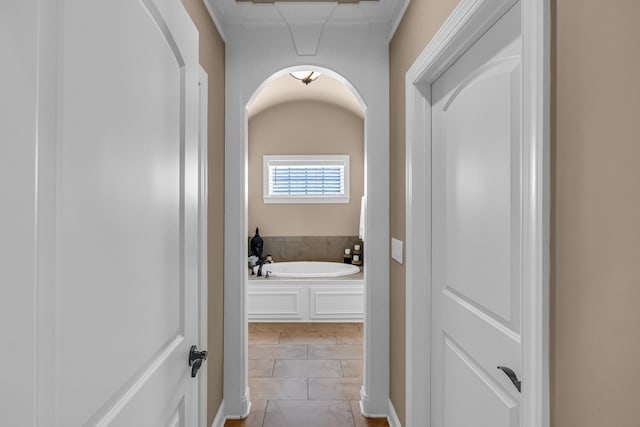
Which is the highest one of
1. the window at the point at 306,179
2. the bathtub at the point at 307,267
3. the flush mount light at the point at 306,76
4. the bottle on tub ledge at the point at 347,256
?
the flush mount light at the point at 306,76

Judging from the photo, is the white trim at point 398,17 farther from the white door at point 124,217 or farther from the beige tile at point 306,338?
the beige tile at point 306,338

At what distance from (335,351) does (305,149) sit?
2.85 metres

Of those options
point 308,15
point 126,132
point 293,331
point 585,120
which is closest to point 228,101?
point 308,15

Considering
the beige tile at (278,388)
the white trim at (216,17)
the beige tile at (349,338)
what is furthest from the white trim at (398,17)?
the beige tile at (349,338)

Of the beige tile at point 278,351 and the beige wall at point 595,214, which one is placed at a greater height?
the beige wall at point 595,214

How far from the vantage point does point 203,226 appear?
6.60ft

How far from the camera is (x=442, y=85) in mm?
1739

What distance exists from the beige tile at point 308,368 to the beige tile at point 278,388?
0.35 feet

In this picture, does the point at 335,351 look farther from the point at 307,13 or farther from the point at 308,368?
the point at 307,13

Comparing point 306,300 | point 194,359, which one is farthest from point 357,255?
point 194,359

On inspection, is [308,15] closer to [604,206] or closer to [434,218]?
[434,218]

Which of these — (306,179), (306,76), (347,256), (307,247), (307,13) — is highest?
(306,76)

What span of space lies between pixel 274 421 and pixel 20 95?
7.95 feet

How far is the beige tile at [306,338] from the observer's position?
12.8ft
